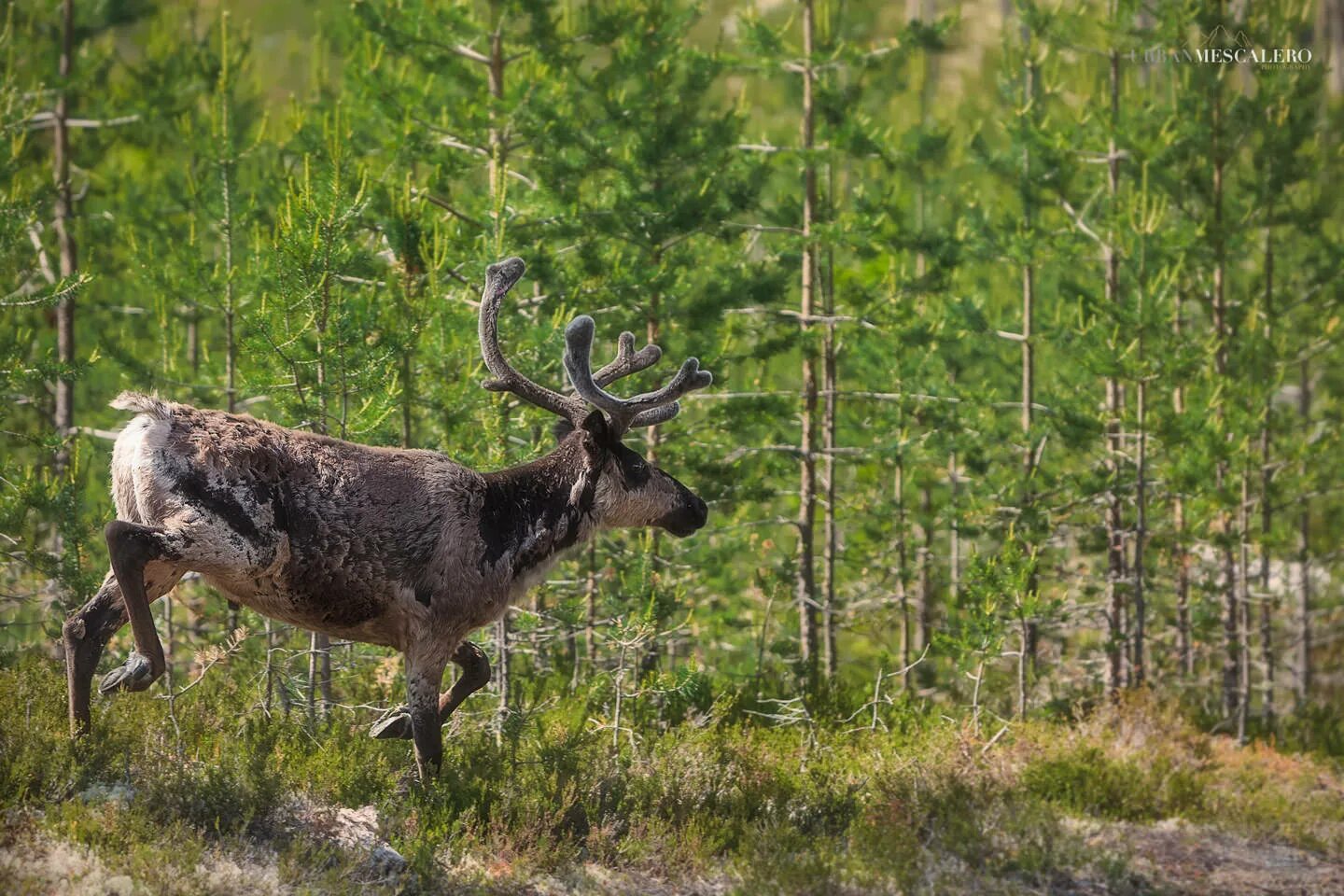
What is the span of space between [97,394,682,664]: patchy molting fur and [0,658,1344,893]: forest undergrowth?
1058 millimetres

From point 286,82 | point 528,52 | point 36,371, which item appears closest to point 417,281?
point 36,371

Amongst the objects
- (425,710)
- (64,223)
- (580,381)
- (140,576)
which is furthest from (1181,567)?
(140,576)

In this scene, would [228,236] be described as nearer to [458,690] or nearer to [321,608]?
[458,690]

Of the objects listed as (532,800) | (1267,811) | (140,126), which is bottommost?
(1267,811)

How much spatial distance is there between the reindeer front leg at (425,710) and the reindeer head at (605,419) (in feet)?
4.48

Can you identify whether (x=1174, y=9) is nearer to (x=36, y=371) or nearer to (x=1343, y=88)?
(x=36, y=371)

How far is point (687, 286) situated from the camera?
14.3m

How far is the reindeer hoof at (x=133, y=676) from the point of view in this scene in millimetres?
7387

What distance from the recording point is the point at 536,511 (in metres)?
8.50

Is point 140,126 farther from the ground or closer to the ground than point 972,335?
farther from the ground

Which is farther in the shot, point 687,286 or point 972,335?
point 972,335

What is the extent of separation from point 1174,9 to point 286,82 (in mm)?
50169

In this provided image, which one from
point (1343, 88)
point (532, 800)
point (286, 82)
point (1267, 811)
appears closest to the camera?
point (532, 800)

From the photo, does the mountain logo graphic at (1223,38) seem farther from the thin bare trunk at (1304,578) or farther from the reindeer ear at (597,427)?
the reindeer ear at (597,427)
